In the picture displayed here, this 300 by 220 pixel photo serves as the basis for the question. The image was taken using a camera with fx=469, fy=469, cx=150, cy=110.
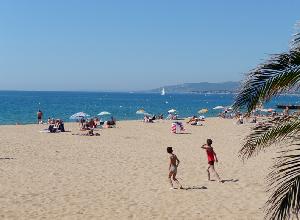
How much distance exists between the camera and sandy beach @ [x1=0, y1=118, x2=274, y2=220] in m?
10.2

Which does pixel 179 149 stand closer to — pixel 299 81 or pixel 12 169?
pixel 12 169

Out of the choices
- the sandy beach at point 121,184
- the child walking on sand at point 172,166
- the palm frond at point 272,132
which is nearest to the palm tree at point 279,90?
the palm frond at point 272,132

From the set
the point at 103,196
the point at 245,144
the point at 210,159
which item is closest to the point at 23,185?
the point at 103,196

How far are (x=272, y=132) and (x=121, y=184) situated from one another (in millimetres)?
8028

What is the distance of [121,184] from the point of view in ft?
43.3

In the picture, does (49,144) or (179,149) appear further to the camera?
(49,144)

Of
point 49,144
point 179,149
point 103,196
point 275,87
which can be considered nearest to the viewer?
point 275,87

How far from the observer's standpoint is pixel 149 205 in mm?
10812

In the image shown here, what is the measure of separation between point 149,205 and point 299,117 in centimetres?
593

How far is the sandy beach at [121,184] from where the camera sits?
10.2 m

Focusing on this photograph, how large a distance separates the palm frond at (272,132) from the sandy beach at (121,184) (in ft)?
14.0

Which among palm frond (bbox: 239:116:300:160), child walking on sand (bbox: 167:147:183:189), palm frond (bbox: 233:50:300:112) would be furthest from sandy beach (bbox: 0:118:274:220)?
palm frond (bbox: 233:50:300:112)

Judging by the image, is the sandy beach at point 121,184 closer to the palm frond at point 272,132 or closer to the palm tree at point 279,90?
the palm frond at point 272,132

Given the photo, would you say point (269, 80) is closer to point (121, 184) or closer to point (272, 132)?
point (272, 132)
